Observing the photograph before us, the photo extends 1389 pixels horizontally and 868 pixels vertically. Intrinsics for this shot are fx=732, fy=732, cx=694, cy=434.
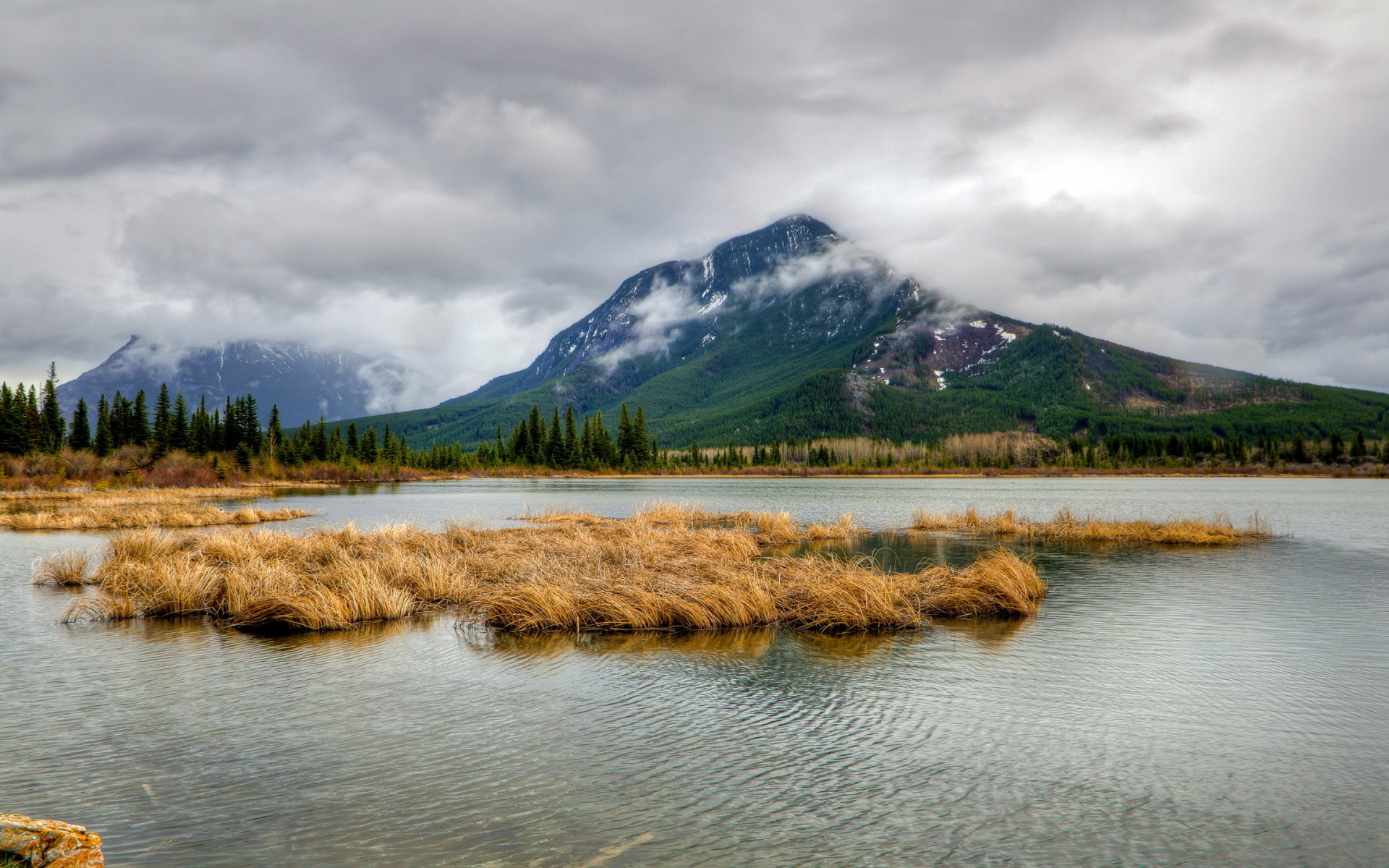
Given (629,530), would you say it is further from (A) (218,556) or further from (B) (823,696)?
(B) (823,696)

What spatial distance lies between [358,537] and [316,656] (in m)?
10.9

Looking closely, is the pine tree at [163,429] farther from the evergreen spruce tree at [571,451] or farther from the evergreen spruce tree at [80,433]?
the evergreen spruce tree at [571,451]

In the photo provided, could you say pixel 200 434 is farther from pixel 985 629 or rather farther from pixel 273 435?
pixel 985 629

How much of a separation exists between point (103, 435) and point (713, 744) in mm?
115532

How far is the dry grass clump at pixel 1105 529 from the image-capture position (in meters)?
34.7

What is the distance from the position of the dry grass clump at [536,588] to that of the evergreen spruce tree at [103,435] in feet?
294

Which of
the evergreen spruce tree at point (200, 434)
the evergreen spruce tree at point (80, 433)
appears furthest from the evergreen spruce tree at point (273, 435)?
the evergreen spruce tree at point (80, 433)

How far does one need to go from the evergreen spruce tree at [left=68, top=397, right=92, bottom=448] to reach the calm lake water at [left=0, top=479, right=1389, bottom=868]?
103m

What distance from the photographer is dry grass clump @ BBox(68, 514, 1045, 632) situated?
16.8m

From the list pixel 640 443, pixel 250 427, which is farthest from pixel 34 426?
pixel 640 443

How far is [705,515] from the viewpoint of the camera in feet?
137

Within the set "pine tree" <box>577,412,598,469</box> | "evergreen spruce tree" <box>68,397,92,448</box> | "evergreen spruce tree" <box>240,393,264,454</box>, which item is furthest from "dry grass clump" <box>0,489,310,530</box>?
"pine tree" <box>577,412,598,469</box>

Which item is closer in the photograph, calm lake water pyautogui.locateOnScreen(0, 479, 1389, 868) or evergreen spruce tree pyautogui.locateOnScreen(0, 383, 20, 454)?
calm lake water pyautogui.locateOnScreen(0, 479, 1389, 868)

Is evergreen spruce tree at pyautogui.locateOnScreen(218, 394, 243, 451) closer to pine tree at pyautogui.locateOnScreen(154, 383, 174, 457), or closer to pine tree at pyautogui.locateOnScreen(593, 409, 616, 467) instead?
pine tree at pyautogui.locateOnScreen(154, 383, 174, 457)
